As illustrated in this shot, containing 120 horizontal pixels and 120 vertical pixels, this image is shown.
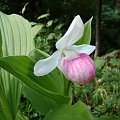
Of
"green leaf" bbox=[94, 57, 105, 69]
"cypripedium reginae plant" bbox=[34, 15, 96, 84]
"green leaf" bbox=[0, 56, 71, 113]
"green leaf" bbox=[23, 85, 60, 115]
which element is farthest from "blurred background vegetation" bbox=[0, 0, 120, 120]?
"cypripedium reginae plant" bbox=[34, 15, 96, 84]

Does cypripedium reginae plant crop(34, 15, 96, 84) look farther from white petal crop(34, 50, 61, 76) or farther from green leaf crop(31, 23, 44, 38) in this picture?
green leaf crop(31, 23, 44, 38)

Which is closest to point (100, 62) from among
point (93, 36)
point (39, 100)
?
point (93, 36)

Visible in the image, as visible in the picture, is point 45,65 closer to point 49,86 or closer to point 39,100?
point 49,86

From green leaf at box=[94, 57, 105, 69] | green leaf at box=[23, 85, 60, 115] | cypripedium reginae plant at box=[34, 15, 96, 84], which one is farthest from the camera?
green leaf at box=[94, 57, 105, 69]

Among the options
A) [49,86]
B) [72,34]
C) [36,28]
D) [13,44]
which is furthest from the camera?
[36,28]

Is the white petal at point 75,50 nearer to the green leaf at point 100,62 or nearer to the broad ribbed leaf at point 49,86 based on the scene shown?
the broad ribbed leaf at point 49,86

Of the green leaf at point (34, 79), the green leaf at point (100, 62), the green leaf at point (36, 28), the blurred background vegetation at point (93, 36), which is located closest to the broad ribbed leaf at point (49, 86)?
the green leaf at point (34, 79)

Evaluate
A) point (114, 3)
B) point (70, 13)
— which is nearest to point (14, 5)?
point (70, 13)
